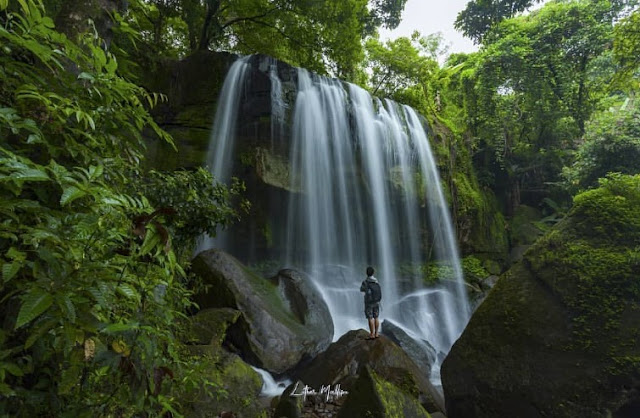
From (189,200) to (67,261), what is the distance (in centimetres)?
369

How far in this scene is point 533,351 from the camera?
13.1 feet

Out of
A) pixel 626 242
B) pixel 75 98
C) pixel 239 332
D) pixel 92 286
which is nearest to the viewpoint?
pixel 92 286

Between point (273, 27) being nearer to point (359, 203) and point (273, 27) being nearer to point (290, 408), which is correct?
point (359, 203)

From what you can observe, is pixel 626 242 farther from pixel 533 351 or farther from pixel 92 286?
pixel 92 286

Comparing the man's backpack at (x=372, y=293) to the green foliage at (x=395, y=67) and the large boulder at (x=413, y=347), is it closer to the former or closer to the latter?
the large boulder at (x=413, y=347)

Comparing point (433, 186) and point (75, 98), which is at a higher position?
point (433, 186)

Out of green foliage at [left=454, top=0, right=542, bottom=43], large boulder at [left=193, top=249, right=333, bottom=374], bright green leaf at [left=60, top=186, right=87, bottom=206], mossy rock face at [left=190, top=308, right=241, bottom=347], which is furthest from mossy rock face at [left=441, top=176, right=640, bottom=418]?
green foliage at [left=454, top=0, right=542, bottom=43]

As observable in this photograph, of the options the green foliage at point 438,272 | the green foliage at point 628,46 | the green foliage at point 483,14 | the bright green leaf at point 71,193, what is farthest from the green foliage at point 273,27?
the green foliage at point 483,14

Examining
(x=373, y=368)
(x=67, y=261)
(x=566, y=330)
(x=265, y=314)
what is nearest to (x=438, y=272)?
(x=265, y=314)

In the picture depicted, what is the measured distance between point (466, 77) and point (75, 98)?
2094 cm

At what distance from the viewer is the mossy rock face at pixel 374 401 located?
9.47ft

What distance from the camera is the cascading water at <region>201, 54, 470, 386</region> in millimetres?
11414

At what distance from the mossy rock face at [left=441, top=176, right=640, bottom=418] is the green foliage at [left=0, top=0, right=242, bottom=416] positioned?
12.9 ft

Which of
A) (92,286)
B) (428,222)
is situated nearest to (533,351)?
(92,286)
